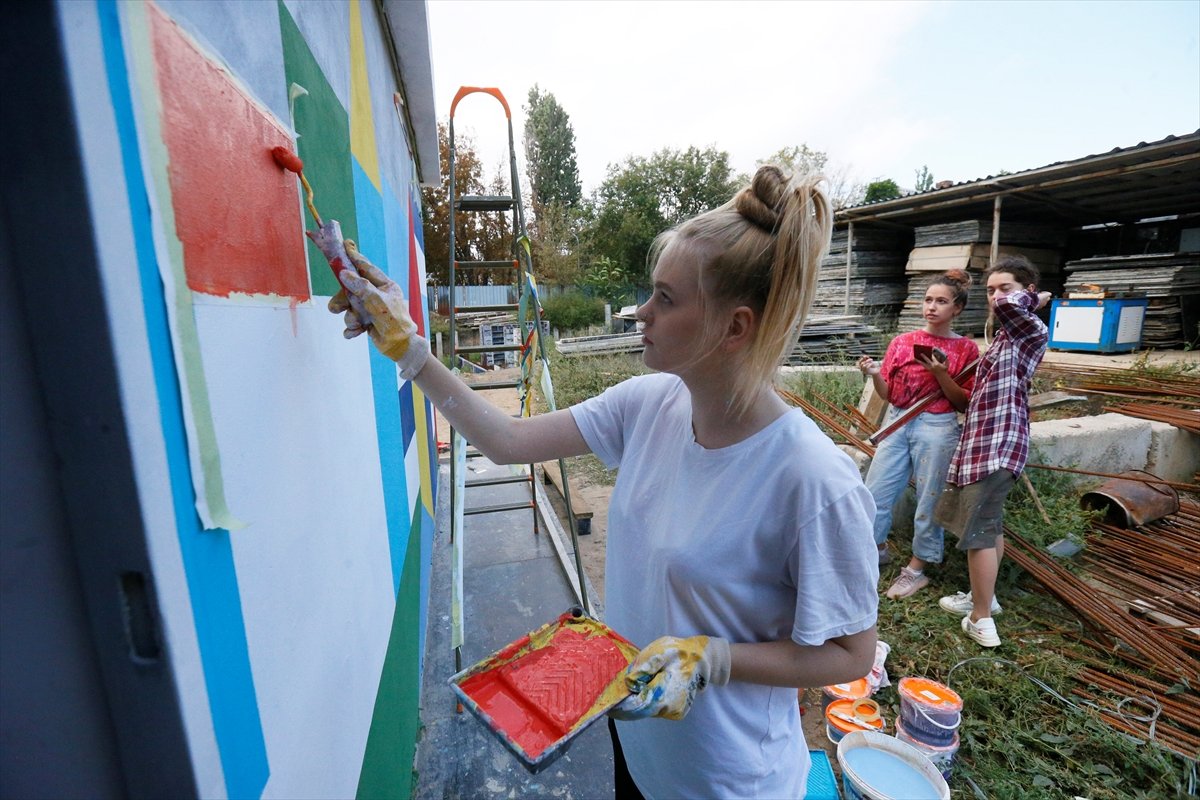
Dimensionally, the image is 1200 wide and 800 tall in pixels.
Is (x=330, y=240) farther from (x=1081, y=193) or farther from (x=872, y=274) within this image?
(x=872, y=274)

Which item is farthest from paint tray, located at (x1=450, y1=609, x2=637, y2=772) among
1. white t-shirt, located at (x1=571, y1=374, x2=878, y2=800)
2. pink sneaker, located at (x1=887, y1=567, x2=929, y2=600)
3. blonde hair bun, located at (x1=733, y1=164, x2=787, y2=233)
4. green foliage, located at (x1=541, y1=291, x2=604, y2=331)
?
green foliage, located at (x1=541, y1=291, x2=604, y2=331)

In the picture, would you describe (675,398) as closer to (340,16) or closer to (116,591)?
(116,591)

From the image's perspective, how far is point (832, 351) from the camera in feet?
33.0

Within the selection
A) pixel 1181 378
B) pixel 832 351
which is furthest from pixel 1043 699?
pixel 832 351

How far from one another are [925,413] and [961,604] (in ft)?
3.92

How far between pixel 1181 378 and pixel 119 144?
8.55 metres

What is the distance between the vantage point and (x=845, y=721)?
103 inches

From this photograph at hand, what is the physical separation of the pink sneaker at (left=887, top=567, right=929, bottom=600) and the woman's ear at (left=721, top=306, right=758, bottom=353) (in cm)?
321

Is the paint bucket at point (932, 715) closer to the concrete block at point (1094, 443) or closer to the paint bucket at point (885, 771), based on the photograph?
the paint bucket at point (885, 771)

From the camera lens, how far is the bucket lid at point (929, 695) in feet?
8.10

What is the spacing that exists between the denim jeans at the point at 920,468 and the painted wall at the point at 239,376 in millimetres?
3299

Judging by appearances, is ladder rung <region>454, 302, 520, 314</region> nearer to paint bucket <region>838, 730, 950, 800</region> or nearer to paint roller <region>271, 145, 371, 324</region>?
paint roller <region>271, 145, 371, 324</region>

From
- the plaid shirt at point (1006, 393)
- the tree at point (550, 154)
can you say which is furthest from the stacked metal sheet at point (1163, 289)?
the tree at point (550, 154)

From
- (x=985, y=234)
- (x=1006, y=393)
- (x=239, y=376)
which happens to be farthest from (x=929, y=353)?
(x=985, y=234)
